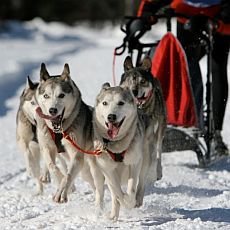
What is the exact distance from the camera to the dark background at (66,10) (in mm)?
47509

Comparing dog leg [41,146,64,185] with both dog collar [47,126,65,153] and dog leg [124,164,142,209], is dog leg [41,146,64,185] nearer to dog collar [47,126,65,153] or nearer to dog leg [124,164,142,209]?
dog collar [47,126,65,153]

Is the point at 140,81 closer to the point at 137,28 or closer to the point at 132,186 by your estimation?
the point at 137,28

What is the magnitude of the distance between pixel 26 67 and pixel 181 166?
10555 millimetres

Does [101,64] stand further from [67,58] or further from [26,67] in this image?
[67,58]

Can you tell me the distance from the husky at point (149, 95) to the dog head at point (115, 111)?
723mm

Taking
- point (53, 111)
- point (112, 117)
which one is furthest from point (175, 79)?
point (112, 117)

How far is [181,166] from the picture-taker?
566 cm

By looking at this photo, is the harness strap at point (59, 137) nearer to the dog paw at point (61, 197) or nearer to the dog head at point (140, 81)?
the dog paw at point (61, 197)

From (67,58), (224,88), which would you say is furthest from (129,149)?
(67,58)

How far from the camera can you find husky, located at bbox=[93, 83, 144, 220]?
3836 millimetres

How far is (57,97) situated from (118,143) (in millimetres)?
449

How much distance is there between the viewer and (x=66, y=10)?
50.4m

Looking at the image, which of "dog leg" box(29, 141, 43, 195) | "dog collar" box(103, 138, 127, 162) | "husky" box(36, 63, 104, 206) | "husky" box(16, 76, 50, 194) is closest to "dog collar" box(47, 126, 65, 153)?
"husky" box(36, 63, 104, 206)

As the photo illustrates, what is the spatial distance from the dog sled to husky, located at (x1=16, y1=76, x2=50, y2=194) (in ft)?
3.11
